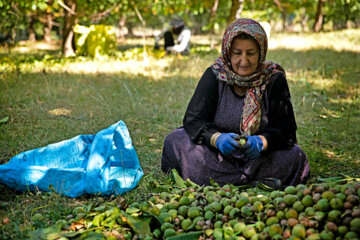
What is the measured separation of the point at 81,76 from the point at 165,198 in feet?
13.8

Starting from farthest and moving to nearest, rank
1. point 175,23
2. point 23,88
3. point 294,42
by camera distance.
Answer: point 294,42 → point 175,23 → point 23,88

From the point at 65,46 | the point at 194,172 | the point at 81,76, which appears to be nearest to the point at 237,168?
the point at 194,172

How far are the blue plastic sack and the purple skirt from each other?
1.21ft

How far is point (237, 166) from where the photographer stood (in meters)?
2.51

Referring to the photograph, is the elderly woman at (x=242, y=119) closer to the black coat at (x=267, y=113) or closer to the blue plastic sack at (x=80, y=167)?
the black coat at (x=267, y=113)

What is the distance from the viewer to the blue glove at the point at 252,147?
7.38 feet

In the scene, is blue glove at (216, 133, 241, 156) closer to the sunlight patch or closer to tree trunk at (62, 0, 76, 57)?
the sunlight patch

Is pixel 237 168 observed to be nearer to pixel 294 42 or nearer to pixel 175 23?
pixel 175 23

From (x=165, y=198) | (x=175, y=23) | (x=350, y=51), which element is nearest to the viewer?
(x=165, y=198)

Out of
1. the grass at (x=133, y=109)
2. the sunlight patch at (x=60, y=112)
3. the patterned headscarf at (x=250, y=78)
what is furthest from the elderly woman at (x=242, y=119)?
the sunlight patch at (x=60, y=112)

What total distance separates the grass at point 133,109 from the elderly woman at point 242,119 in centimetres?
35

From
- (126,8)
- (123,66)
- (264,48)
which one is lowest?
(123,66)

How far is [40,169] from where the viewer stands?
2377mm

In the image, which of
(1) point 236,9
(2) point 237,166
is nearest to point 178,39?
(1) point 236,9
